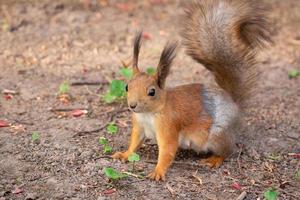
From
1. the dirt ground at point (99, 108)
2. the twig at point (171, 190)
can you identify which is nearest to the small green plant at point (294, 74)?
the dirt ground at point (99, 108)

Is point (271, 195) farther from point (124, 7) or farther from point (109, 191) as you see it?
point (124, 7)

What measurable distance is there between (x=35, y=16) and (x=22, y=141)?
267 cm

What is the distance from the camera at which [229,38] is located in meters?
4.26

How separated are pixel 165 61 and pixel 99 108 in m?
1.26

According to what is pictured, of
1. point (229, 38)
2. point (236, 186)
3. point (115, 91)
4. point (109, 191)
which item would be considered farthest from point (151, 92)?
point (115, 91)

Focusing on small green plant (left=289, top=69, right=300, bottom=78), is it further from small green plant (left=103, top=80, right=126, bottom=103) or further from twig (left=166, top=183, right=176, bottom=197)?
twig (left=166, top=183, right=176, bottom=197)

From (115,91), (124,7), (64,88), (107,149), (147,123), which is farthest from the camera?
(124,7)

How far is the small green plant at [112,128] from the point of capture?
13.6 feet

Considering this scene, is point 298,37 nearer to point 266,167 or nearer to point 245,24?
point 245,24

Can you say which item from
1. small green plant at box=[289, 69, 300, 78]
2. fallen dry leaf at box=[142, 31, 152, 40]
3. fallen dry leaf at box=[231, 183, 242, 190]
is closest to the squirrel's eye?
fallen dry leaf at box=[231, 183, 242, 190]

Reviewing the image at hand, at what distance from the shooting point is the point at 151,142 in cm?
429

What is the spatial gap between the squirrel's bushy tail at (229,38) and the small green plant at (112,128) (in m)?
0.80

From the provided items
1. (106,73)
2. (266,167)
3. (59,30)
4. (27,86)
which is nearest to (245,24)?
(266,167)

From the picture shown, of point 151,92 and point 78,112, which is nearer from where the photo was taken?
point 151,92
